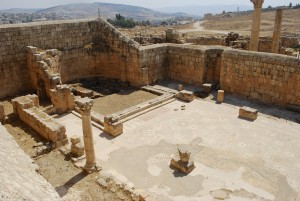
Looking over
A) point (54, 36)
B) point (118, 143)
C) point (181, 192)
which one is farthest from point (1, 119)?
point (181, 192)

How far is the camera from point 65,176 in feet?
31.2

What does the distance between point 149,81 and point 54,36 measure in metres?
6.75

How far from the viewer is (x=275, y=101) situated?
14891 mm

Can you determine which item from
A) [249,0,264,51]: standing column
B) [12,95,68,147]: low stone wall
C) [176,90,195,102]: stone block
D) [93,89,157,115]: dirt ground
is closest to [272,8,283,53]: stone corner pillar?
[249,0,264,51]: standing column

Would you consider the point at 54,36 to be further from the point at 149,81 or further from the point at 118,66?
the point at 149,81

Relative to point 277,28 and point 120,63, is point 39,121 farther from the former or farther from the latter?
point 277,28

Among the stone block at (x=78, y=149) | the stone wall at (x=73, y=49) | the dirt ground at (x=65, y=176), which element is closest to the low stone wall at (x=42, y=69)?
the stone wall at (x=73, y=49)

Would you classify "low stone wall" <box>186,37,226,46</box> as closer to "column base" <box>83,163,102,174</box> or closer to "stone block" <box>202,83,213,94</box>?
"stone block" <box>202,83,213,94</box>

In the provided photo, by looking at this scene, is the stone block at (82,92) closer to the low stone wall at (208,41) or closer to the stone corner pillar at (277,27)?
the stone corner pillar at (277,27)

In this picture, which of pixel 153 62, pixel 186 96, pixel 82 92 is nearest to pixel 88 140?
pixel 82 92

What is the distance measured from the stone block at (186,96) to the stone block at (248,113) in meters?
3.05

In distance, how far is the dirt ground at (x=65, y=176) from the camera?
337 inches

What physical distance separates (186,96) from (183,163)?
6.70 meters

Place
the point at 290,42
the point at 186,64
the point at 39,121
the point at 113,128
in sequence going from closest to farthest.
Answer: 1. the point at 39,121
2. the point at 113,128
3. the point at 186,64
4. the point at 290,42
